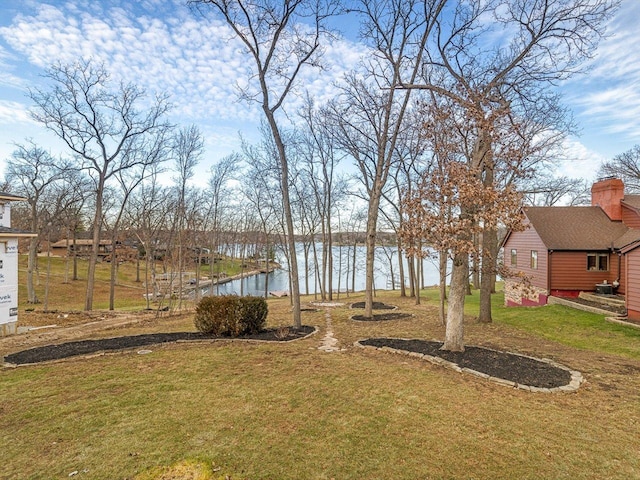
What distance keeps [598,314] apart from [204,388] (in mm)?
12646

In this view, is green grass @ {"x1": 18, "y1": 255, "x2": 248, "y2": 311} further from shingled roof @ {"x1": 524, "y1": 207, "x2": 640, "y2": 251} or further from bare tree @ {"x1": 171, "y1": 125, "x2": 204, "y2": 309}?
shingled roof @ {"x1": 524, "y1": 207, "x2": 640, "y2": 251}

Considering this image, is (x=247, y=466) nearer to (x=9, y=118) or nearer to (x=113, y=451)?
(x=113, y=451)

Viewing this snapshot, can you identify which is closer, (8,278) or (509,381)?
(509,381)

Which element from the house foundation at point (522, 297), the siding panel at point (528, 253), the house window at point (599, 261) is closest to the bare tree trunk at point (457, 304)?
the house foundation at point (522, 297)

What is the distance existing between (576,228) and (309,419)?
17.7 m

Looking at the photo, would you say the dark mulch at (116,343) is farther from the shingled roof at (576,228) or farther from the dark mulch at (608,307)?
the shingled roof at (576,228)

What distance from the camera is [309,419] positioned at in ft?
14.1

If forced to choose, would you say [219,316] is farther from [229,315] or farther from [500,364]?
[500,364]

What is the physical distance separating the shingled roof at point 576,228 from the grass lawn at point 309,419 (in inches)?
402

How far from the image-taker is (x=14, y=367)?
665 cm

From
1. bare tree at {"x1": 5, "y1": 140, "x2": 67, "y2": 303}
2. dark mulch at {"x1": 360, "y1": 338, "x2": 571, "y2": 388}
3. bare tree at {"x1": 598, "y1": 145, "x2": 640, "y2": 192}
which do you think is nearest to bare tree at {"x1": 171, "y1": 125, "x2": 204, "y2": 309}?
bare tree at {"x1": 5, "y1": 140, "x2": 67, "y2": 303}

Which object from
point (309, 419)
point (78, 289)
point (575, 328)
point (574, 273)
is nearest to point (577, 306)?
point (575, 328)

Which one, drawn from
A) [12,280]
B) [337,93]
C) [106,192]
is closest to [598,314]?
[337,93]

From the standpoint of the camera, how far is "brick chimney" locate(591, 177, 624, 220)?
1675 cm
